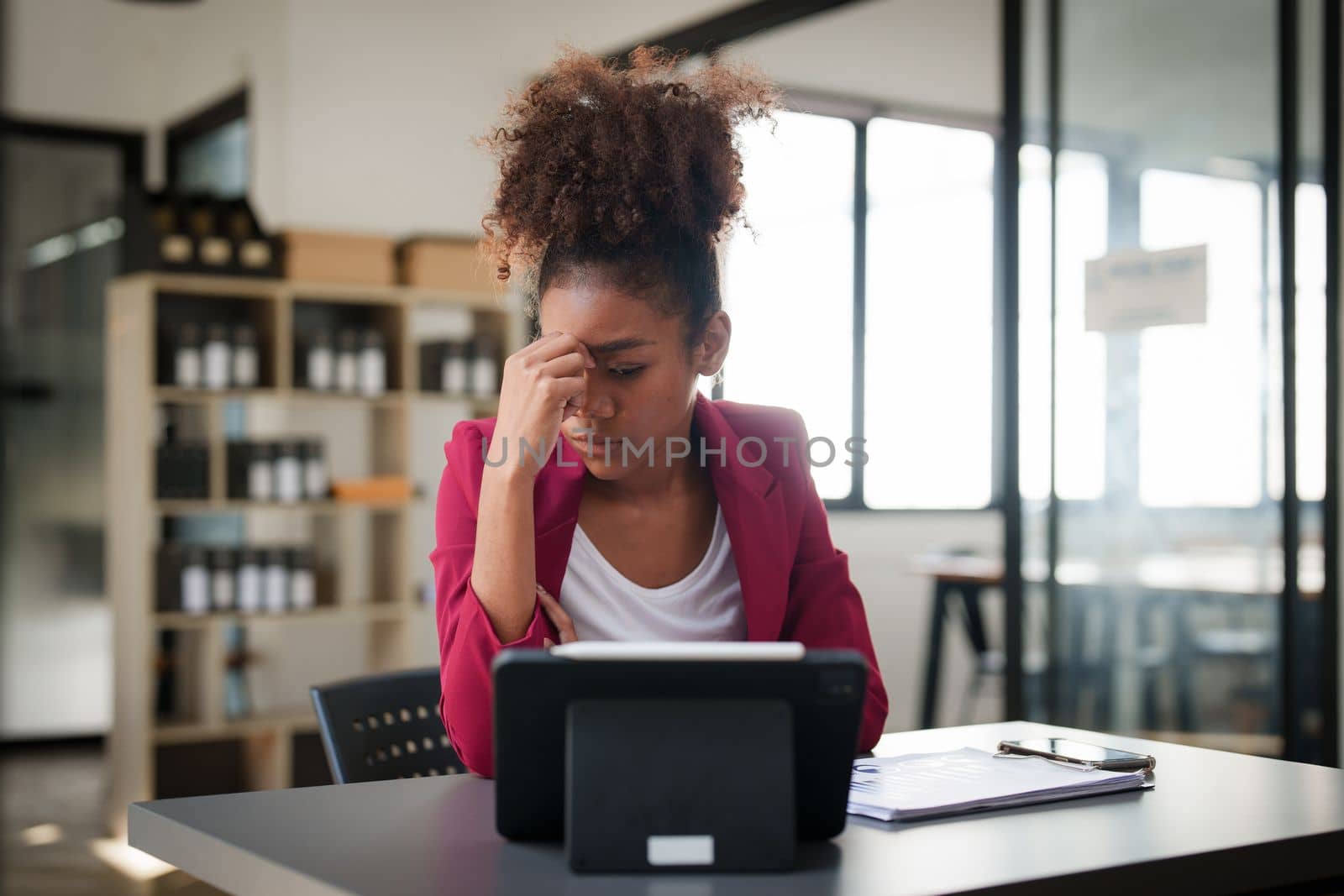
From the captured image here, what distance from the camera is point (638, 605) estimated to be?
5.16ft

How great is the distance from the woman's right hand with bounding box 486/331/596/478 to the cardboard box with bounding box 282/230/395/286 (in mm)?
3379

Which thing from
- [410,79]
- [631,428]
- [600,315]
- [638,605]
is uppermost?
[410,79]

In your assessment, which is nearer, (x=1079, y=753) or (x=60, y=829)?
→ (x=1079, y=753)

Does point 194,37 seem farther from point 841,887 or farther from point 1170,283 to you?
point 841,887

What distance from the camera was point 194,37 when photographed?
5934 millimetres

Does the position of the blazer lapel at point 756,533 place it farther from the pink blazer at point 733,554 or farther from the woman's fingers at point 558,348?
the woman's fingers at point 558,348

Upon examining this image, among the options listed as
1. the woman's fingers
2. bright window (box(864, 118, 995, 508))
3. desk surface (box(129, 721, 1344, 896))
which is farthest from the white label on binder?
bright window (box(864, 118, 995, 508))

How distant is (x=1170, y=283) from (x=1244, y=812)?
2.07m

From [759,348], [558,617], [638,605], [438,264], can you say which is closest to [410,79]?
[438,264]

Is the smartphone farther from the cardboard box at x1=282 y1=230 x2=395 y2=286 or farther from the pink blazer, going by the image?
the cardboard box at x1=282 y1=230 x2=395 y2=286

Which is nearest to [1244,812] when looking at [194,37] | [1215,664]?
[1215,664]

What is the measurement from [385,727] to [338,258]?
315 centimetres

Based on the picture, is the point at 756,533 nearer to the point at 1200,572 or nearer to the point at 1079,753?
the point at 1079,753

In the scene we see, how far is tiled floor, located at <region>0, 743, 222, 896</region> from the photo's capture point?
3.71m
